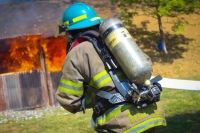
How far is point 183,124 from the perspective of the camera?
6133 millimetres

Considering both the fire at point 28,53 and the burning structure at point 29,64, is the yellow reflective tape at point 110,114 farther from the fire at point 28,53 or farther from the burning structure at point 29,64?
the fire at point 28,53

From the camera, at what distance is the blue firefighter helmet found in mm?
3284

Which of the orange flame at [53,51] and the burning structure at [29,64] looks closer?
the burning structure at [29,64]

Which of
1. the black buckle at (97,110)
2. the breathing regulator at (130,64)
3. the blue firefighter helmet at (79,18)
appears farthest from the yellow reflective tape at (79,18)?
the black buckle at (97,110)

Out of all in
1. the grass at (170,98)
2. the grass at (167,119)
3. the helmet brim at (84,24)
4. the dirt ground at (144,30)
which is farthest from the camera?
the dirt ground at (144,30)

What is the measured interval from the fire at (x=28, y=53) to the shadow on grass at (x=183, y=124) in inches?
185

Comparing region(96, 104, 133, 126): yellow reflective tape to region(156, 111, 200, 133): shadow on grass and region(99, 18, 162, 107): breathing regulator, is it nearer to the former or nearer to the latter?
region(99, 18, 162, 107): breathing regulator

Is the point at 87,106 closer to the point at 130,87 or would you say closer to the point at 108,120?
the point at 108,120

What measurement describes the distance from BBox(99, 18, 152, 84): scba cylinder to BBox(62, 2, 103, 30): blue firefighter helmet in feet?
1.27

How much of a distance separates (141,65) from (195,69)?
1184 cm

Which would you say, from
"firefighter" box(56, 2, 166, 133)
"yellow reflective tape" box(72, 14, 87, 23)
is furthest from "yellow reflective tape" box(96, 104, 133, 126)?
"yellow reflective tape" box(72, 14, 87, 23)

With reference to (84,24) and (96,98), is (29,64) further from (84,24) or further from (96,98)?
(96,98)

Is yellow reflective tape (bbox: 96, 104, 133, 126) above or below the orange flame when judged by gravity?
above

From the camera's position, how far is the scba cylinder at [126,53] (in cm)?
277
